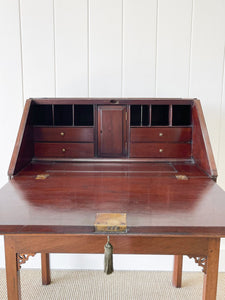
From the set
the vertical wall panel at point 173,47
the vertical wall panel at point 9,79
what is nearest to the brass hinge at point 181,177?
the vertical wall panel at point 173,47

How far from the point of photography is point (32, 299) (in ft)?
5.76

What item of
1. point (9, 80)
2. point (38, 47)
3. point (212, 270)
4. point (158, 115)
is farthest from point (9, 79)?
point (212, 270)

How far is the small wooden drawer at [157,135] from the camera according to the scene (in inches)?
62.5

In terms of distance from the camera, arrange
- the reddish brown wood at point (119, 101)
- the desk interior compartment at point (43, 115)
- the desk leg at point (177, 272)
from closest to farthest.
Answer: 1. the reddish brown wood at point (119, 101)
2. the desk interior compartment at point (43, 115)
3. the desk leg at point (177, 272)

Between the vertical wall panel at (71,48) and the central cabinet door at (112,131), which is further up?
the vertical wall panel at (71,48)

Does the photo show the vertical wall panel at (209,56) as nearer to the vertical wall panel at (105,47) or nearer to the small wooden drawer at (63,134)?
the vertical wall panel at (105,47)

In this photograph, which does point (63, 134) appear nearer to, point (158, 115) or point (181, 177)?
point (158, 115)

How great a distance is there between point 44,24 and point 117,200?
55.6 inches

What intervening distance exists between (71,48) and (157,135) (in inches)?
33.8

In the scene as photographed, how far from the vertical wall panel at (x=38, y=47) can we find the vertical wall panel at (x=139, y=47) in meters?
0.50

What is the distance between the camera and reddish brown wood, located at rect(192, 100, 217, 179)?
131cm

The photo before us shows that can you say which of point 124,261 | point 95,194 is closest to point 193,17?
point 95,194

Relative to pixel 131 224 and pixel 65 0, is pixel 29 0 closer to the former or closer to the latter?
pixel 65 0

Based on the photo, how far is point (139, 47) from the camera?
190 centimetres
